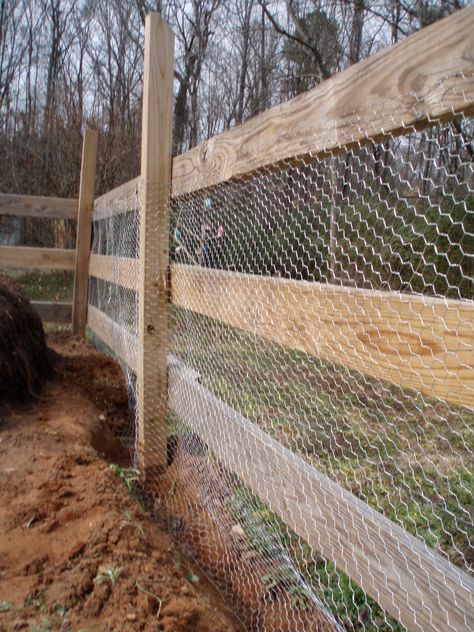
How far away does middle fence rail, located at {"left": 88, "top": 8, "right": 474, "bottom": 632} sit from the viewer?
103 cm

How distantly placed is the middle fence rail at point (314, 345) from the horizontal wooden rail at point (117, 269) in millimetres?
24

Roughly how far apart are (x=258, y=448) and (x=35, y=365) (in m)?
1.91

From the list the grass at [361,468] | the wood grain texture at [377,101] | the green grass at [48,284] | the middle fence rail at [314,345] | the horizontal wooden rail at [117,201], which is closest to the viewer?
the wood grain texture at [377,101]

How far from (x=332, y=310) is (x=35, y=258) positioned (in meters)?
4.17

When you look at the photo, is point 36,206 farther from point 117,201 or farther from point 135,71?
point 135,71

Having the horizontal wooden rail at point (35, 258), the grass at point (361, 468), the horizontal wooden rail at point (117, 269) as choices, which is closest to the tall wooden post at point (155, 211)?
the grass at point (361, 468)

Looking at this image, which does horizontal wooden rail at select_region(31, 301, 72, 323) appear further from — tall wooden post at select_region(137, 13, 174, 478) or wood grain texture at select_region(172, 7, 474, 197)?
wood grain texture at select_region(172, 7, 474, 197)

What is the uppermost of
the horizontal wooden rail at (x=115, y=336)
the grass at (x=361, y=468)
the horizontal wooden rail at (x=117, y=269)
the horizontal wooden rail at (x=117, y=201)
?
the horizontal wooden rail at (x=117, y=201)

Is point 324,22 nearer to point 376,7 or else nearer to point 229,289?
point 376,7

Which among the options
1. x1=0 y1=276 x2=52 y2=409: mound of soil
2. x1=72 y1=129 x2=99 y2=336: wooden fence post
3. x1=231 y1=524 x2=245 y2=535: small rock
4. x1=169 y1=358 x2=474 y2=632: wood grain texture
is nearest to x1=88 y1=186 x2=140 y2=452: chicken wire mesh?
x1=72 y1=129 x2=99 y2=336: wooden fence post

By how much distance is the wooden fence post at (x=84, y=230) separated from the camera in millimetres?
4812

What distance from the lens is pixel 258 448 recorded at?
1642 millimetres

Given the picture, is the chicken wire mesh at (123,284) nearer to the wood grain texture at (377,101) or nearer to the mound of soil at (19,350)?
the mound of soil at (19,350)

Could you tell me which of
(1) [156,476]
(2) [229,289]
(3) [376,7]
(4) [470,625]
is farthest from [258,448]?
(3) [376,7]
